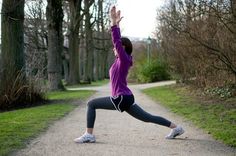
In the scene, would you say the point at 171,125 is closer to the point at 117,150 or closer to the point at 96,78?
A: the point at 117,150

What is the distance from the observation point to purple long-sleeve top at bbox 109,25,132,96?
7.64m

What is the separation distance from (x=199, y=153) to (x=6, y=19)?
12.2 m

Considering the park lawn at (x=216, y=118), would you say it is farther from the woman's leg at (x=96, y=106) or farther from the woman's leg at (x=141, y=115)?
the woman's leg at (x=96, y=106)

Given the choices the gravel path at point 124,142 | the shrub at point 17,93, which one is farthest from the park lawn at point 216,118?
the shrub at point 17,93

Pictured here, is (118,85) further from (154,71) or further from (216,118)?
(154,71)

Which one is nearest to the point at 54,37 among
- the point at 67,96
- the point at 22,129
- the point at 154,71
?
the point at 67,96

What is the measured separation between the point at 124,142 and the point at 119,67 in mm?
1329

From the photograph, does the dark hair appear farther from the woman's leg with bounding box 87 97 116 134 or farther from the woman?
the woman's leg with bounding box 87 97 116 134

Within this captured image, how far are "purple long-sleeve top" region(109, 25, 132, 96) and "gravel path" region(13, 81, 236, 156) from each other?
0.92 m

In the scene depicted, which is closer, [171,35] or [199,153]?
[199,153]

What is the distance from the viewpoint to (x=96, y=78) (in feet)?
203

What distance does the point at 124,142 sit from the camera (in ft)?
26.7

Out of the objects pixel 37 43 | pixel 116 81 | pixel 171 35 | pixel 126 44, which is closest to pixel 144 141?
pixel 116 81

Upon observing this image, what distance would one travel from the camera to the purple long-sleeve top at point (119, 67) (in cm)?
764
